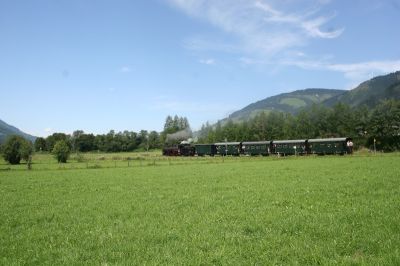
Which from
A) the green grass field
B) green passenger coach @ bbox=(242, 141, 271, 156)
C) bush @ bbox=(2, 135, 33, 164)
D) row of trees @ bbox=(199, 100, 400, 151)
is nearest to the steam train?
green passenger coach @ bbox=(242, 141, 271, 156)

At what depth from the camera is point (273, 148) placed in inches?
3856

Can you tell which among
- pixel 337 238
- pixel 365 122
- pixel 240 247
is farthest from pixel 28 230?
pixel 365 122

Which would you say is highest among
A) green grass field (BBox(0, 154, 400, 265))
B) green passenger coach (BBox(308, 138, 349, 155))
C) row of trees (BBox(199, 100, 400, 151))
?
row of trees (BBox(199, 100, 400, 151))

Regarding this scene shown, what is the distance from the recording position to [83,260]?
30.9 feet

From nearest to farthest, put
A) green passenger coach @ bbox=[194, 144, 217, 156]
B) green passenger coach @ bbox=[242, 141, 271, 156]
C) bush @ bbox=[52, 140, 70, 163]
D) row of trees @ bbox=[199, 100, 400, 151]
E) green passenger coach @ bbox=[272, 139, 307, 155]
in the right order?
green passenger coach @ bbox=[272, 139, 307, 155], bush @ bbox=[52, 140, 70, 163], green passenger coach @ bbox=[242, 141, 271, 156], row of trees @ bbox=[199, 100, 400, 151], green passenger coach @ bbox=[194, 144, 217, 156]

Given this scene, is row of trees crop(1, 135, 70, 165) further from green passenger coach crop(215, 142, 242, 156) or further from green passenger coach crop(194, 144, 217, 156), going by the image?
green passenger coach crop(215, 142, 242, 156)

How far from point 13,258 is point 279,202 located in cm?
1089

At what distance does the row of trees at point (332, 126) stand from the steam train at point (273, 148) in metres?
22.0

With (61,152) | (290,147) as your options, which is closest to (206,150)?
(290,147)

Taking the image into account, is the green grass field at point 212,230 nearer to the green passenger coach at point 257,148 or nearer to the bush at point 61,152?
the bush at point 61,152

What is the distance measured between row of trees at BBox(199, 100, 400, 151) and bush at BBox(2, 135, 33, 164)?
82.1 meters

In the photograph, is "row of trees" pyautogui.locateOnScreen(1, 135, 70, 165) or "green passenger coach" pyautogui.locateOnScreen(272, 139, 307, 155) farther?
"row of trees" pyautogui.locateOnScreen(1, 135, 70, 165)

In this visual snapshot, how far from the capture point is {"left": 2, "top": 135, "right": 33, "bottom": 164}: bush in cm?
9569

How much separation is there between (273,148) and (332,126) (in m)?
40.1
